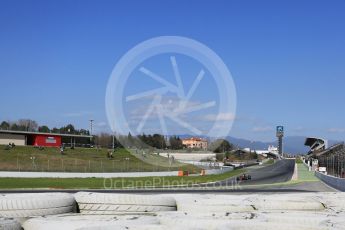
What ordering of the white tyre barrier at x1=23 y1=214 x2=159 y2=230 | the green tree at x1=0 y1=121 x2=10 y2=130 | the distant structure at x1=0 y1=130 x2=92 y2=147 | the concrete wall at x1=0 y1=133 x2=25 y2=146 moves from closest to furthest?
the white tyre barrier at x1=23 y1=214 x2=159 y2=230 < the concrete wall at x1=0 y1=133 x2=25 y2=146 < the distant structure at x1=0 y1=130 x2=92 y2=147 < the green tree at x1=0 y1=121 x2=10 y2=130

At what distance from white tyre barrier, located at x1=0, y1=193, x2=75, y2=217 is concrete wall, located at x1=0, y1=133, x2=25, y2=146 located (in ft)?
291

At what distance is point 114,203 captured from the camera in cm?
920

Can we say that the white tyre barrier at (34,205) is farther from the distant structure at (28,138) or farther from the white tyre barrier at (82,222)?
the distant structure at (28,138)

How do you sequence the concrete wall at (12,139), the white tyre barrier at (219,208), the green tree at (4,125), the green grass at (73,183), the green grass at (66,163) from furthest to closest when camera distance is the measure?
the green tree at (4,125), the concrete wall at (12,139), the green grass at (66,163), the green grass at (73,183), the white tyre barrier at (219,208)

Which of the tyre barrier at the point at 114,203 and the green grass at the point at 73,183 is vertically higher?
the tyre barrier at the point at 114,203

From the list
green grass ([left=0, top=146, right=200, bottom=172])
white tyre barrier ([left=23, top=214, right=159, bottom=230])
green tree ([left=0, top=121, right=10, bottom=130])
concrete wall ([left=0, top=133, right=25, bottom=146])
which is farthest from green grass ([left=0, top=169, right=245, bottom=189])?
green tree ([left=0, top=121, right=10, bottom=130])

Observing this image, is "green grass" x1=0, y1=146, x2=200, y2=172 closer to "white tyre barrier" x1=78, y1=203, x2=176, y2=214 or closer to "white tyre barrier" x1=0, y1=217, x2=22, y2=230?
"white tyre barrier" x1=78, y1=203, x2=176, y2=214

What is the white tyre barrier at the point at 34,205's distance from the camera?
838 cm

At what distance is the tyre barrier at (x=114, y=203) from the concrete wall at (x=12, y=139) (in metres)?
88.4

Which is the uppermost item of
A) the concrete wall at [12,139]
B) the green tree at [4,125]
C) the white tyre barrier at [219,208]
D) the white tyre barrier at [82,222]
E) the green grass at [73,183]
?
the green tree at [4,125]

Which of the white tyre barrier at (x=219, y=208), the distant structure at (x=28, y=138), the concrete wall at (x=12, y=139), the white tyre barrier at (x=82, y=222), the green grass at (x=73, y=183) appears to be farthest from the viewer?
the distant structure at (x=28, y=138)

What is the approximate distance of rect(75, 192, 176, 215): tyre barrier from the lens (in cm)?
919

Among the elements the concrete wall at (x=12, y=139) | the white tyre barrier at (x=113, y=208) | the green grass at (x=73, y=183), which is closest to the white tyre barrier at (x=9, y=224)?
the white tyre barrier at (x=113, y=208)

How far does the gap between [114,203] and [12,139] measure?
92.3 metres
